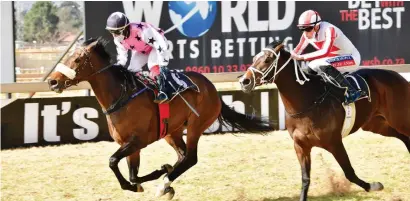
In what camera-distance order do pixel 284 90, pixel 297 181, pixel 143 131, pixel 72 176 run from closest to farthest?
pixel 284 90
pixel 143 131
pixel 297 181
pixel 72 176

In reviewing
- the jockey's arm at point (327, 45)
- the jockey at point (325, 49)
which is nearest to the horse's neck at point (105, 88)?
the jockey at point (325, 49)

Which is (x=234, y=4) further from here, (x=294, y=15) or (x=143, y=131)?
(x=143, y=131)

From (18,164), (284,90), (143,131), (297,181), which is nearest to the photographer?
(284,90)

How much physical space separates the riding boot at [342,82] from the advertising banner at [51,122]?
13.7ft

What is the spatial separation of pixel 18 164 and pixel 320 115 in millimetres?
5074

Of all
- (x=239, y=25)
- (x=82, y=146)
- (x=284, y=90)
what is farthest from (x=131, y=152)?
(x=239, y=25)

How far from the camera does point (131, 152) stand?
295 inches

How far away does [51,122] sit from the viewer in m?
11.8

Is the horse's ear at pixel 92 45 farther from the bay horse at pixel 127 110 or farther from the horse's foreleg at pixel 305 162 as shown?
the horse's foreleg at pixel 305 162

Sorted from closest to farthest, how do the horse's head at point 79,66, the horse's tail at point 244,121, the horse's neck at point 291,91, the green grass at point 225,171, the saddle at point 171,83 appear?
1. the horse's neck at point 291,91
2. the horse's head at point 79,66
3. the saddle at point 171,83
4. the green grass at point 225,171
5. the horse's tail at point 244,121

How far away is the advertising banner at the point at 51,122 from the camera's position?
11.6 metres

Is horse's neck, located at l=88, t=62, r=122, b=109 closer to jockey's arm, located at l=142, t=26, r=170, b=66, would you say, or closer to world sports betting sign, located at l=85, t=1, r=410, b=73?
jockey's arm, located at l=142, t=26, r=170, b=66

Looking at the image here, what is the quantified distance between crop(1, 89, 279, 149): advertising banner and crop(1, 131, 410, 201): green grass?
0.25 m

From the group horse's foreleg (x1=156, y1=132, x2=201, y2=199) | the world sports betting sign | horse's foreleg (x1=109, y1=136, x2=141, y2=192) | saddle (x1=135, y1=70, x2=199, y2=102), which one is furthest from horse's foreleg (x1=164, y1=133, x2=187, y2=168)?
the world sports betting sign
